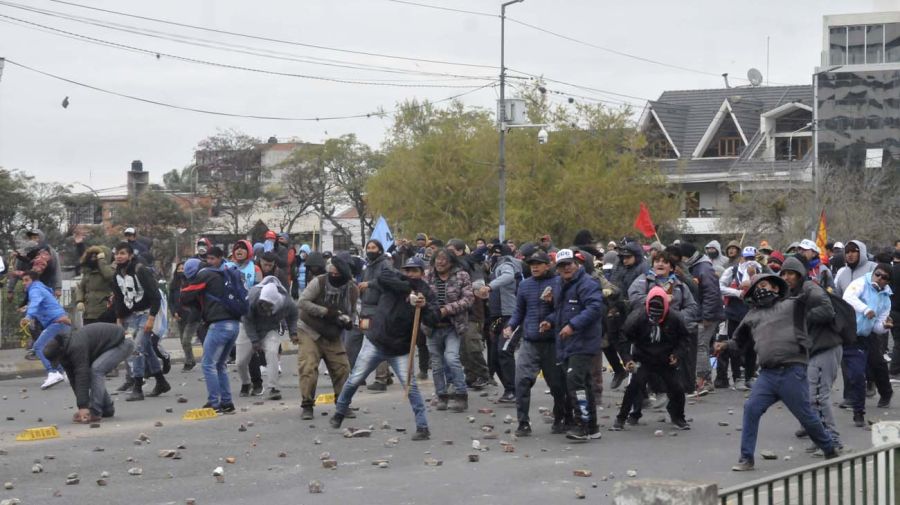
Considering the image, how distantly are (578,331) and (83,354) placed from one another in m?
5.08

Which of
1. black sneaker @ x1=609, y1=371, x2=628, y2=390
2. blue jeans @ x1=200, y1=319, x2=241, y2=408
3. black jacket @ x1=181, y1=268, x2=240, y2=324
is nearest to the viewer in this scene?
blue jeans @ x1=200, y1=319, x2=241, y2=408

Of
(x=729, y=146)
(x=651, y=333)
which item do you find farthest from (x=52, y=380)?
(x=729, y=146)

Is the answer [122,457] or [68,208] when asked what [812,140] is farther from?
[122,457]

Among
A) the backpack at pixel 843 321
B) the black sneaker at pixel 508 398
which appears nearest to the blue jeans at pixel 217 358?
the black sneaker at pixel 508 398

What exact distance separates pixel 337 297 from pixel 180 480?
3.84m

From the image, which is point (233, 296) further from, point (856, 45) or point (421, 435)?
point (856, 45)

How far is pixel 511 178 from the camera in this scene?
181ft

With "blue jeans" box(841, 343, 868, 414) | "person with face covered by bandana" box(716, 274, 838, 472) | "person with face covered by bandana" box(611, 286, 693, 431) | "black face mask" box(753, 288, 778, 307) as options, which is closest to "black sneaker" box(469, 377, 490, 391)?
"person with face covered by bandana" box(611, 286, 693, 431)

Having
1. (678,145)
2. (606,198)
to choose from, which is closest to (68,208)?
(606,198)

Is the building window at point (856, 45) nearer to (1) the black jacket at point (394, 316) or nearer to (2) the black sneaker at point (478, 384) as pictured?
(2) the black sneaker at point (478, 384)

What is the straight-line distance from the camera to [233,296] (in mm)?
14562

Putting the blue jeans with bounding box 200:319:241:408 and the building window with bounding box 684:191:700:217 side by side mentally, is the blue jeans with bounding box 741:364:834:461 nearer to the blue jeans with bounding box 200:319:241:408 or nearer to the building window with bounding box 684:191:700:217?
the blue jeans with bounding box 200:319:241:408

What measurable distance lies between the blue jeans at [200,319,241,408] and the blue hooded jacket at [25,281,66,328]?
6.57 ft

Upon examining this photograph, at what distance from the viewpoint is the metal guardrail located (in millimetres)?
5648
